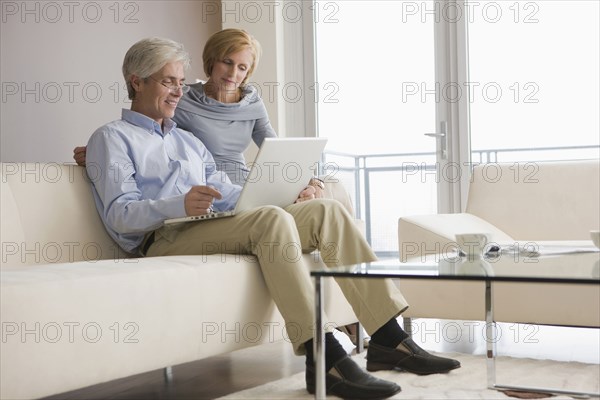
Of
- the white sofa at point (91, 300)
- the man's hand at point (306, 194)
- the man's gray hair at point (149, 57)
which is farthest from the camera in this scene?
the man's hand at point (306, 194)

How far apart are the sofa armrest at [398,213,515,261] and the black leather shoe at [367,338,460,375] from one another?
0.81 metres

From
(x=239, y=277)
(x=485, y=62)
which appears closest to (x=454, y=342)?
(x=239, y=277)

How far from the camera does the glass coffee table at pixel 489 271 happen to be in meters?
1.69

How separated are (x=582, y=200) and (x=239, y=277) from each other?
1.89 meters

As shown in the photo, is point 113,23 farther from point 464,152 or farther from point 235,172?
point 464,152

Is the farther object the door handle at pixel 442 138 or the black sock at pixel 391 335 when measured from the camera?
the door handle at pixel 442 138

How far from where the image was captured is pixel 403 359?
8.05ft

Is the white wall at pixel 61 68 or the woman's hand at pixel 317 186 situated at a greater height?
the white wall at pixel 61 68

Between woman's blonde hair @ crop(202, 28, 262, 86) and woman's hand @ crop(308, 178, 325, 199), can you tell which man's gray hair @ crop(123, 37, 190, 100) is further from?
woman's hand @ crop(308, 178, 325, 199)

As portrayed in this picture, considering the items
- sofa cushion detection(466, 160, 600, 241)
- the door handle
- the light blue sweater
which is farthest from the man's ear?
the door handle

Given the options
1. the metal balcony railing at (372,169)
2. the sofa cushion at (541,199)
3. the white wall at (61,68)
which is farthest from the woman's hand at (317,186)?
the metal balcony railing at (372,169)

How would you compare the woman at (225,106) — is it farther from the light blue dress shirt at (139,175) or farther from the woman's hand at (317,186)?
the woman's hand at (317,186)

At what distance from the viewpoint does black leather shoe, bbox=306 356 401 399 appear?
220 centimetres

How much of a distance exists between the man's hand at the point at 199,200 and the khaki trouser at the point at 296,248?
0.12m
